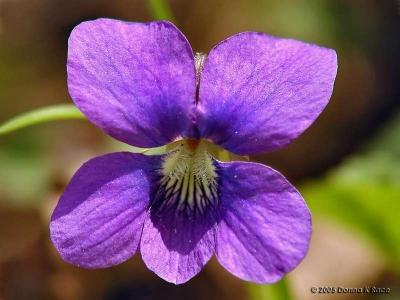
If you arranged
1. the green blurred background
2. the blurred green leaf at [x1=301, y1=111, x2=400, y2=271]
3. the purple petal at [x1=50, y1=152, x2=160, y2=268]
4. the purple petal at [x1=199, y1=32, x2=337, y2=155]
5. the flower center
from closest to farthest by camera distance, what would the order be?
the purple petal at [x1=199, y1=32, x2=337, y2=155]
the purple petal at [x1=50, y1=152, x2=160, y2=268]
the flower center
the blurred green leaf at [x1=301, y1=111, x2=400, y2=271]
the green blurred background

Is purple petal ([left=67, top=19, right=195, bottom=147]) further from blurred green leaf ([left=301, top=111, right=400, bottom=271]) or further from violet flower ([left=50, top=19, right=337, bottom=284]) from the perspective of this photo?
blurred green leaf ([left=301, top=111, right=400, bottom=271])

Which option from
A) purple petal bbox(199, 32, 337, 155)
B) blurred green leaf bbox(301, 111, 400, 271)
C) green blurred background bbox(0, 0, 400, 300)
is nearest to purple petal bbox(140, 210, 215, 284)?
purple petal bbox(199, 32, 337, 155)

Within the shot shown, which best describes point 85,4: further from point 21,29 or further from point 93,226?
point 93,226

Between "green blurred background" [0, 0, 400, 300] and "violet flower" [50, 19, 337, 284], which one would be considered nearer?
"violet flower" [50, 19, 337, 284]

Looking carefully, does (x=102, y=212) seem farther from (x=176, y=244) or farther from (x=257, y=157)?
(x=257, y=157)

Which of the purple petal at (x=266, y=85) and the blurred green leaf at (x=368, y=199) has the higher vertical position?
the purple petal at (x=266, y=85)

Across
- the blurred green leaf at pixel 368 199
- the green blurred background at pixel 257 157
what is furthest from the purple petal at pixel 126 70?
the blurred green leaf at pixel 368 199

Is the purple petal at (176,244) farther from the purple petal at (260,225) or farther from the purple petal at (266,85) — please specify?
the purple petal at (266,85)
